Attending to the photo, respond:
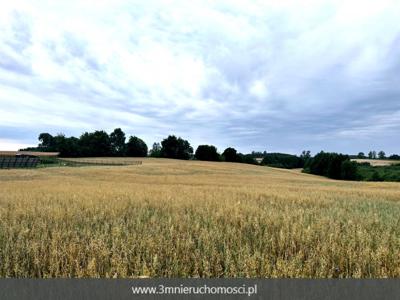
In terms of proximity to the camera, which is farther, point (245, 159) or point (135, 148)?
point (245, 159)

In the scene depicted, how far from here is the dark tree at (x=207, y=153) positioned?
12225cm

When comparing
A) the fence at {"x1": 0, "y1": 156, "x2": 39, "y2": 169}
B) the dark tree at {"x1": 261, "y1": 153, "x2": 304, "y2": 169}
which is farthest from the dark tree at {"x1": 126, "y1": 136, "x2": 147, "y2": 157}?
the fence at {"x1": 0, "y1": 156, "x2": 39, "y2": 169}

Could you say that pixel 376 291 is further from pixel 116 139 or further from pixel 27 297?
pixel 116 139

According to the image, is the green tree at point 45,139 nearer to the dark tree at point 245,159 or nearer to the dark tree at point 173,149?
the dark tree at point 173,149

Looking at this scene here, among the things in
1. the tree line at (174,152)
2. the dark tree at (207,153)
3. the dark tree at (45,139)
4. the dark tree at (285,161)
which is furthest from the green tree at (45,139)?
the dark tree at (285,161)

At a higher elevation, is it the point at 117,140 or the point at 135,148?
the point at 117,140

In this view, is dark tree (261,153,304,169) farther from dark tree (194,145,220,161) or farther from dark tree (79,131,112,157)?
dark tree (79,131,112,157)

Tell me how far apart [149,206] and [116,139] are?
12950 centimetres

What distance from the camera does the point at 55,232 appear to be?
7.07m

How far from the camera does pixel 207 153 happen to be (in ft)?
404

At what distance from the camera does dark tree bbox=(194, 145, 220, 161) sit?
122 metres

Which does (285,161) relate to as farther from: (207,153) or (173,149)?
Result: (173,149)

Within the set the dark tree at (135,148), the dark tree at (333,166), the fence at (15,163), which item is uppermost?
the dark tree at (135,148)

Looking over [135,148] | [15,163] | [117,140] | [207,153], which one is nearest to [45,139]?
[117,140]
